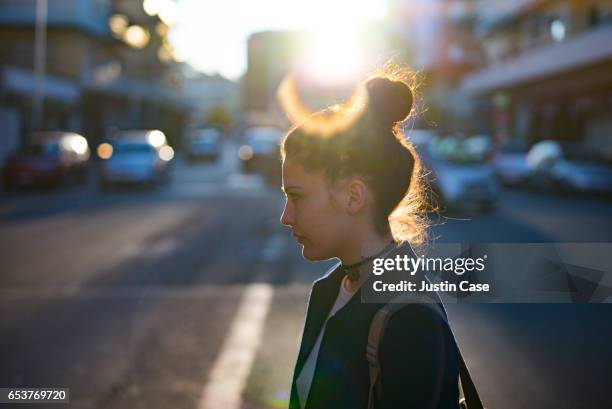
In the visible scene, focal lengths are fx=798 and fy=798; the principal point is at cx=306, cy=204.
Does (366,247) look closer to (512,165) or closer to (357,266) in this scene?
(357,266)

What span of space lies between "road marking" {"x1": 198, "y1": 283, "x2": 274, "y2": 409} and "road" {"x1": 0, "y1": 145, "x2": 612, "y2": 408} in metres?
0.02

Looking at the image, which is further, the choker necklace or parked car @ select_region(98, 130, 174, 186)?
parked car @ select_region(98, 130, 174, 186)

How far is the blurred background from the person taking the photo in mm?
5258

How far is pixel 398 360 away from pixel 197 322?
5512 mm

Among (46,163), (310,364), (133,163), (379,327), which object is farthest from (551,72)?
(379,327)

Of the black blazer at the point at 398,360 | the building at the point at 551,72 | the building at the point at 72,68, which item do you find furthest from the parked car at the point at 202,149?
the black blazer at the point at 398,360

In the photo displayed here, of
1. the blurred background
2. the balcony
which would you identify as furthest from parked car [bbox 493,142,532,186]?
the balcony

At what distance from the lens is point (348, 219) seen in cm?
180

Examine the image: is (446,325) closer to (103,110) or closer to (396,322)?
(396,322)

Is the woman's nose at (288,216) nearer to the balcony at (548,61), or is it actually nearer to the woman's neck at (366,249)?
the woman's neck at (366,249)

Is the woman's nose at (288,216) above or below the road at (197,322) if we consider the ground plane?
above

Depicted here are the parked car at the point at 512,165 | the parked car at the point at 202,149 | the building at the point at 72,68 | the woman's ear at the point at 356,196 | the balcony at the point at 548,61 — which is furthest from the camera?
the parked car at the point at 202,149

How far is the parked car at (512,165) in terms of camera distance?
28039mm

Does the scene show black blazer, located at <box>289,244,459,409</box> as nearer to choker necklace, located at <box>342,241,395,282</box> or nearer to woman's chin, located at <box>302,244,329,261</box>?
choker necklace, located at <box>342,241,395,282</box>
